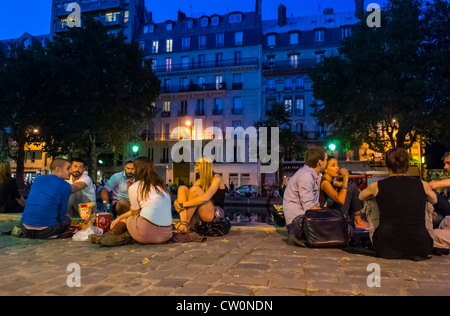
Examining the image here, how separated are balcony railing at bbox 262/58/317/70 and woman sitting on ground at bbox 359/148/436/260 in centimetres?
3732

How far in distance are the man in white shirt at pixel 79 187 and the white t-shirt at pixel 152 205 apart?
2005mm

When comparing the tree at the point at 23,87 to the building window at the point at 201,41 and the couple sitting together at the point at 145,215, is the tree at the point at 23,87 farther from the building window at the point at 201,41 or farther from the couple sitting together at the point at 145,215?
the couple sitting together at the point at 145,215

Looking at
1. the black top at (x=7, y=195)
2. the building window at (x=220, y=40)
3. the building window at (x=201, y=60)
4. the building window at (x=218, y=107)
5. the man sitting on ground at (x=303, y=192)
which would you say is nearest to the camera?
the man sitting on ground at (x=303, y=192)

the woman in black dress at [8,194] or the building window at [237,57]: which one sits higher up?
the building window at [237,57]

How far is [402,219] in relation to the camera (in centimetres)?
447

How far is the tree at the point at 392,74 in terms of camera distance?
2089cm

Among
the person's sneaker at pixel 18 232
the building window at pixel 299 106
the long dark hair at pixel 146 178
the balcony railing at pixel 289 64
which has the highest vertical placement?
the balcony railing at pixel 289 64

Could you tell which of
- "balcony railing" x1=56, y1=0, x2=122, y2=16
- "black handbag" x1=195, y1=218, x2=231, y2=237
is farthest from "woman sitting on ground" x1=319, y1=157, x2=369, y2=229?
"balcony railing" x1=56, y1=0, x2=122, y2=16

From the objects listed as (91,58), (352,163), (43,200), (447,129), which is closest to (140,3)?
(91,58)

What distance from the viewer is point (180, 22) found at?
44406 millimetres

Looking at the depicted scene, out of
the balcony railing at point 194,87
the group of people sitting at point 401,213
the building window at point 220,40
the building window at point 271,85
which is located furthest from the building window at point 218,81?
the group of people sitting at point 401,213

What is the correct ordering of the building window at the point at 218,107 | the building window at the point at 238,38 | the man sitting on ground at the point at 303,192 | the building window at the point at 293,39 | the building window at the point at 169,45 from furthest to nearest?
the building window at the point at 169,45, the building window at the point at 218,107, the building window at the point at 238,38, the building window at the point at 293,39, the man sitting on ground at the point at 303,192

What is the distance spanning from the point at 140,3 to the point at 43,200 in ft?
150
